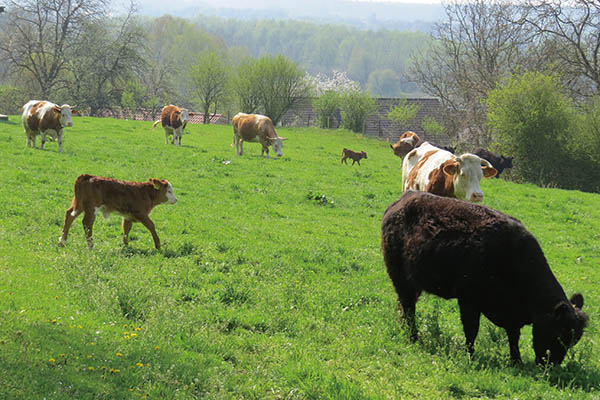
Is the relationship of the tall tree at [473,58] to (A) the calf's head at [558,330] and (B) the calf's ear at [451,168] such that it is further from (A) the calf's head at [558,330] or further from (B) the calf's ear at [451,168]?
(A) the calf's head at [558,330]

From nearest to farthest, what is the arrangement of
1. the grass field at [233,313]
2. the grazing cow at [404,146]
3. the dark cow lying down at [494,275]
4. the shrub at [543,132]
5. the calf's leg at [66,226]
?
1. the grass field at [233,313]
2. the dark cow lying down at [494,275]
3. the calf's leg at [66,226]
4. the grazing cow at [404,146]
5. the shrub at [543,132]

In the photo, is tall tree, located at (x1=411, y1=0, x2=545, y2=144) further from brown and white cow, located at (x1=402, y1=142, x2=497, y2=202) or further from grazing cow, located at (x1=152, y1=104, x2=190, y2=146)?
brown and white cow, located at (x1=402, y1=142, x2=497, y2=202)

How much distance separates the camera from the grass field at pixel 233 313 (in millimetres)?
4730

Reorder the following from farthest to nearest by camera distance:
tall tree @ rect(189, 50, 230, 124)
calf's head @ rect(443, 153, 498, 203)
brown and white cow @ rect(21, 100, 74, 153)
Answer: tall tree @ rect(189, 50, 230, 124)
brown and white cow @ rect(21, 100, 74, 153)
calf's head @ rect(443, 153, 498, 203)

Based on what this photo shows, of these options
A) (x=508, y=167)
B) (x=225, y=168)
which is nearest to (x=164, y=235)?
(x=225, y=168)

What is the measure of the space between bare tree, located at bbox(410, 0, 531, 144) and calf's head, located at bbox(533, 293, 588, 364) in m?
32.1

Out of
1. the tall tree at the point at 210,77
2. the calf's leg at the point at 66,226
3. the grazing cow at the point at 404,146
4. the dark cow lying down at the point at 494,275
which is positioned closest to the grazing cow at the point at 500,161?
the grazing cow at the point at 404,146

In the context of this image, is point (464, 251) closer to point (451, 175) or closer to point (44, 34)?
point (451, 175)

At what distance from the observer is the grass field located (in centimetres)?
473

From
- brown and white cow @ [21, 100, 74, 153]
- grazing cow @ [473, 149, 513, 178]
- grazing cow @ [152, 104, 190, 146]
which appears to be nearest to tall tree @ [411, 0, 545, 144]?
A: grazing cow @ [473, 149, 513, 178]

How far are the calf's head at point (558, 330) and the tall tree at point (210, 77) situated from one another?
165 feet

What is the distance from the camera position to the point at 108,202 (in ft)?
29.1

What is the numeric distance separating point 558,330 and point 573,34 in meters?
33.3

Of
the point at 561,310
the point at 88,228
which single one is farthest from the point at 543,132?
the point at 88,228
